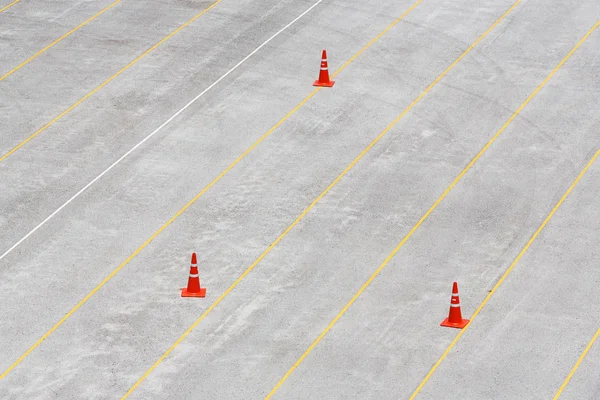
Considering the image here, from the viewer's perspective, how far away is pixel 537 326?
22797mm

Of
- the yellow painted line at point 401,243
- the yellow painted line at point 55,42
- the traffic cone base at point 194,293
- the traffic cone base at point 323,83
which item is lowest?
the yellow painted line at point 401,243

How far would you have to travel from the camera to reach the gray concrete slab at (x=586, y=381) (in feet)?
68.6

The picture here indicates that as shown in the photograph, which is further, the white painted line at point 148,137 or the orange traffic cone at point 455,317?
the white painted line at point 148,137

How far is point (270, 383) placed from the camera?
70.0 feet

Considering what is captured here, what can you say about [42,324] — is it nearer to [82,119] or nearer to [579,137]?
[82,119]

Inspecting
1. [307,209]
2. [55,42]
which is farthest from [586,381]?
[55,42]

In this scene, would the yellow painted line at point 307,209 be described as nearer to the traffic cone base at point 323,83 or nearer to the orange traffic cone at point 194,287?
the orange traffic cone at point 194,287

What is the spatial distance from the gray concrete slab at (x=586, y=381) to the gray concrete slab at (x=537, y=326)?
26 mm

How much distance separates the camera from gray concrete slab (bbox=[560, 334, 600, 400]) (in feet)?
68.6

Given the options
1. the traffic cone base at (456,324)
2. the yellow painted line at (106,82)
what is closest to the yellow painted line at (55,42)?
the yellow painted line at (106,82)

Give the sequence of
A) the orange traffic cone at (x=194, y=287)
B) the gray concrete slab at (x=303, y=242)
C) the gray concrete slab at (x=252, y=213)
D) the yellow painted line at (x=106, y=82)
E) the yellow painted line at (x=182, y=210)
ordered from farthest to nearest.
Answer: the yellow painted line at (x=106, y=82) → the orange traffic cone at (x=194, y=287) → the yellow painted line at (x=182, y=210) → the gray concrete slab at (x=252, y=213) → the gray concrete slab at (x=303, y=242)

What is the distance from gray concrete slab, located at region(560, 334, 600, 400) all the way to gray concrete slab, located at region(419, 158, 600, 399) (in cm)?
3

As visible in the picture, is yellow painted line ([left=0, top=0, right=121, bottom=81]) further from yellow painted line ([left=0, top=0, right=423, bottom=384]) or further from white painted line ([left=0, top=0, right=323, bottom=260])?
yellow painted line ([left=0, top=0, right=423, bottom=384])

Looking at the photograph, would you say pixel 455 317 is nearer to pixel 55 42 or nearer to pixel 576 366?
pixel 576 366
